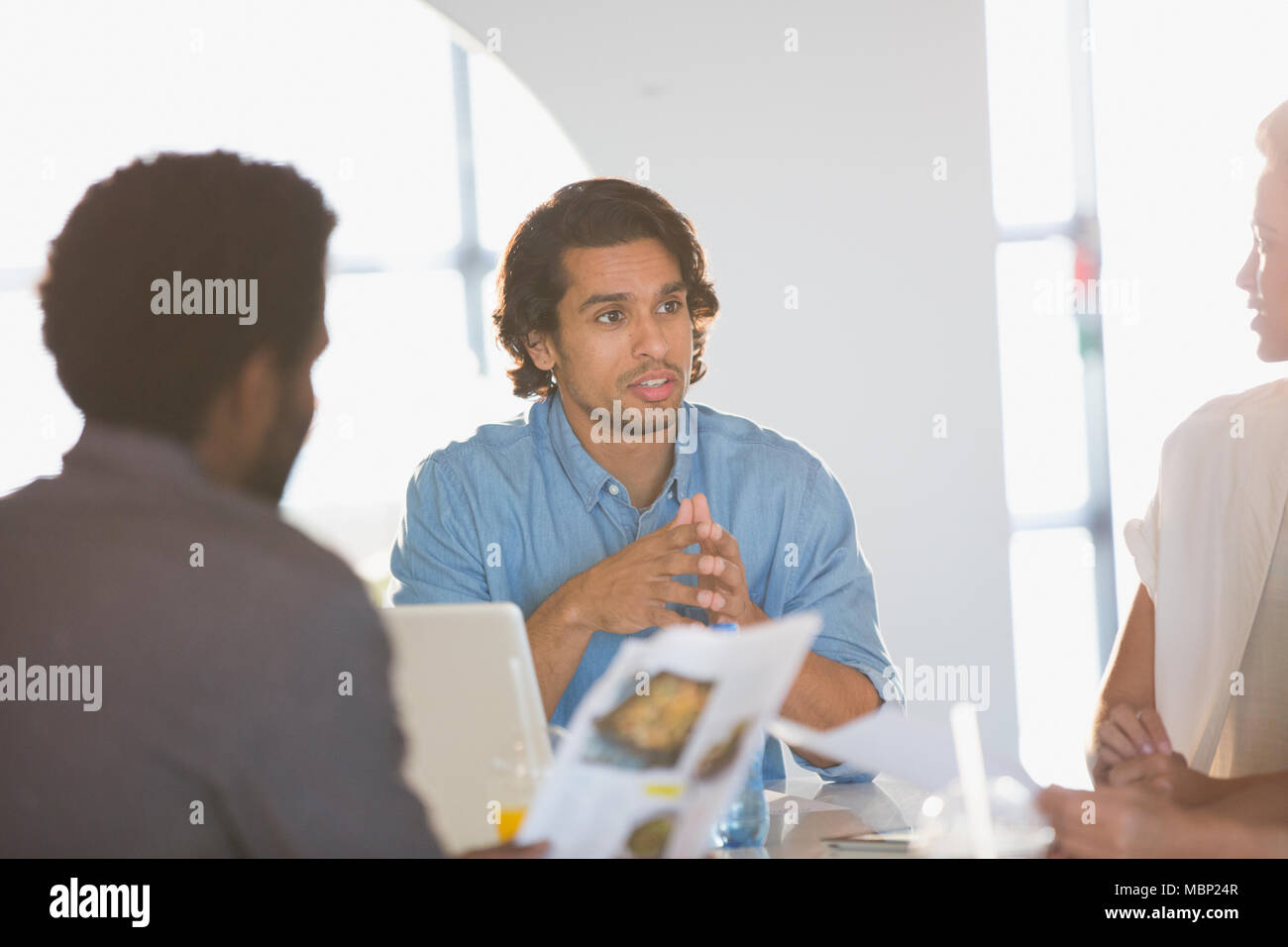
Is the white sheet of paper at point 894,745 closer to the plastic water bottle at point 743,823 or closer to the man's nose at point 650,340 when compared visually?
the plastic water bottle at point 743,823

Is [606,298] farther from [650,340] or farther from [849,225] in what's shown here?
[849,225]

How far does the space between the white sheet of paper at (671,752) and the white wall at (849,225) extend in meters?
2.55

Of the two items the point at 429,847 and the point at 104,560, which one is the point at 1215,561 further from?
the point at 104,560

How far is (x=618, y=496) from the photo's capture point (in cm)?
189

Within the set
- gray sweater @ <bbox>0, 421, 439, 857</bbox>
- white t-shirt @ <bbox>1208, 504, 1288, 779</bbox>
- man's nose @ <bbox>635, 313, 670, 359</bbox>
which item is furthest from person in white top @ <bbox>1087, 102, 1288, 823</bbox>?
gray sweater @ <bbox>0, 421, 439, 857</bbox>

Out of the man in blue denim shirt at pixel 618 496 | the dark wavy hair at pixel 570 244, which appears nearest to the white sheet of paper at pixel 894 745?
the man in blue denim shirt at pixel 618 496

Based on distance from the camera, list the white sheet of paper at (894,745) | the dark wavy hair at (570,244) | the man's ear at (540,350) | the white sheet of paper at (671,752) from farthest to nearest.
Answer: the man's ear at (540,350) < the dark wavy hair at (570,244) < the white sheet of paper at (894,745) < the white sheet of paper at (671,752)

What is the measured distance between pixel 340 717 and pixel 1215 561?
1.30 m

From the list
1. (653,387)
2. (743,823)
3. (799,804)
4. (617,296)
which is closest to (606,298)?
(617,296)

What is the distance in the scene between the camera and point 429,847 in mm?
799

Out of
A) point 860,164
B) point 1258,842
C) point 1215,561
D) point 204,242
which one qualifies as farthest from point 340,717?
point 860,164

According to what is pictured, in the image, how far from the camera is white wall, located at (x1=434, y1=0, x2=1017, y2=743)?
3.29 meters

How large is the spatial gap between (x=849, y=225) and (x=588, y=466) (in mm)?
1695

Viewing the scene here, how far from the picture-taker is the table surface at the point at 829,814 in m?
1.11
